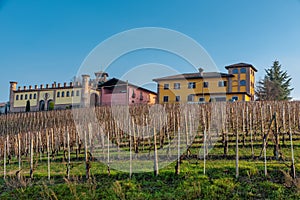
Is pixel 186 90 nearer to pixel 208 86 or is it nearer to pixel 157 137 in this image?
pixel 208 86

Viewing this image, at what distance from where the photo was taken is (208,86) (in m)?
34.8

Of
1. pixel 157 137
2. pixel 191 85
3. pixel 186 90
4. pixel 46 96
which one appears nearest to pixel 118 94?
pixel 186 90

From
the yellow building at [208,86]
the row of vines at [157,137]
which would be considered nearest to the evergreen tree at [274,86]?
the yellow building at [208,86]

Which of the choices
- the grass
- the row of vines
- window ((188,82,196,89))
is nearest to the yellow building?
window ((188,82,196,89))

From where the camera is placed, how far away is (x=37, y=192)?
7.48m

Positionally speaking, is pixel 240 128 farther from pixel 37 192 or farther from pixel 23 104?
pixel 23 104

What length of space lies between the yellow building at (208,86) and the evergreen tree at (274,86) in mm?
1968

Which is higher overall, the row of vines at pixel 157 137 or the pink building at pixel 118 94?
the pink building at pixel 118 94

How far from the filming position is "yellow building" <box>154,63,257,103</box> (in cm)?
3381

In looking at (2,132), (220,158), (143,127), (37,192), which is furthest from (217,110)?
(2,132)

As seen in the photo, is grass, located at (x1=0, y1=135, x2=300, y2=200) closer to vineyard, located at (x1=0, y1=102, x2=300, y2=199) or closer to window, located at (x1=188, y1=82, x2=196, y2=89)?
vineyard, located at (x1=0, y1=102, x2=300, y2=199)

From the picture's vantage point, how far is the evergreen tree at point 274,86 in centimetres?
3778

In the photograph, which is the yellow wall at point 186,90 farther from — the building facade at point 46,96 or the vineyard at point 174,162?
the vineyard at point 174,162

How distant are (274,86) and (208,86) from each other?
34.1 feet
